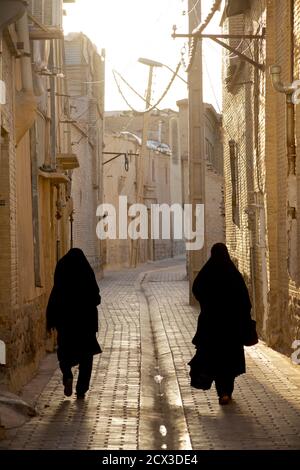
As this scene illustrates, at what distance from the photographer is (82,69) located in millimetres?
36406

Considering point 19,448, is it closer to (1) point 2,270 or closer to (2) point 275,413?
(2) point 275,413

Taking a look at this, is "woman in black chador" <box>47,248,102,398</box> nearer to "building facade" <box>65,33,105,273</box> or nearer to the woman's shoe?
the woman's shoe

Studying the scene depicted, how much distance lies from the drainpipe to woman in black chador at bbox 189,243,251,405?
9.39ft

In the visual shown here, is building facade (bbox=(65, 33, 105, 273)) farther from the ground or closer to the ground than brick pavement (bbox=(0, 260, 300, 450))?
farther from the ground

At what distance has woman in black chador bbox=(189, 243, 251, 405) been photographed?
9.91 meters

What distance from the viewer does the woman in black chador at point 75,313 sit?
1030 cm

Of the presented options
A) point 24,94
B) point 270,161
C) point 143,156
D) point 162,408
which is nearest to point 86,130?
point 143,156

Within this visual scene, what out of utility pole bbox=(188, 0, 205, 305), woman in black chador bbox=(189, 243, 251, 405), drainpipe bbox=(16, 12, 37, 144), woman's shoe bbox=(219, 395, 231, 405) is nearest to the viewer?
woman's shoe bbox=(219, 395, 231, 405)

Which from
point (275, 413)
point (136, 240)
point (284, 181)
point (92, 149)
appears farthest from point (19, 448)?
point (136, 240)

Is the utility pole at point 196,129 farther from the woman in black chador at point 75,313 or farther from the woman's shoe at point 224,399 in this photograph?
the woman's shoe at point 224,399

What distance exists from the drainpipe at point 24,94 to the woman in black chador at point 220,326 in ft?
9.39

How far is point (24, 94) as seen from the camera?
39.1 ft

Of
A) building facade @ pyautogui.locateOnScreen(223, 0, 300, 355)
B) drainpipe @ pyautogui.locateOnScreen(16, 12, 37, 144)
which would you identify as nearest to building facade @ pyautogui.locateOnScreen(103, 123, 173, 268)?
building facade @ pyautogui.locateOnScreen(223, 0, 300, 355)

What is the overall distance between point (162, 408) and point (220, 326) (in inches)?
39.9
